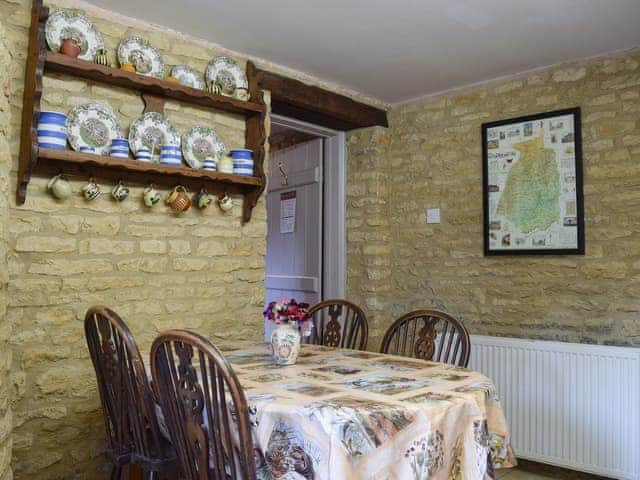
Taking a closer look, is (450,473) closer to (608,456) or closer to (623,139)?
(608,456)

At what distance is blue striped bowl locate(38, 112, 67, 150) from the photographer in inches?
98.5

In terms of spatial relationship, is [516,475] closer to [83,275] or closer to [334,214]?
A: [334,214]

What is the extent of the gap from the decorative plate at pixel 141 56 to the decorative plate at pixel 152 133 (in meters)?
0.22

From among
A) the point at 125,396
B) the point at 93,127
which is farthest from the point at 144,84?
the point at 125,396

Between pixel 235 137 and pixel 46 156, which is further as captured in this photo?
pixel 235 137

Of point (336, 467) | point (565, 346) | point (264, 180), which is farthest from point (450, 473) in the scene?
point (264, 180)

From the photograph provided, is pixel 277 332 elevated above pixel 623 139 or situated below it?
below

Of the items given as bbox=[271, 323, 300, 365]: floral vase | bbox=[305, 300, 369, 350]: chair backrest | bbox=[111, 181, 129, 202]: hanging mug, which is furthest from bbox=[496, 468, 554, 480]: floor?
bbox=[111, 181, 129, 202]: hanging mug

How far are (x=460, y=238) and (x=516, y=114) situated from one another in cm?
90

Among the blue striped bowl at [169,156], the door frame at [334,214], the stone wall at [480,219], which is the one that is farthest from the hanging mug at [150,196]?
the stone wall at [480,219]

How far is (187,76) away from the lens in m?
3.13

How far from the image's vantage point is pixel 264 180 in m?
3.36

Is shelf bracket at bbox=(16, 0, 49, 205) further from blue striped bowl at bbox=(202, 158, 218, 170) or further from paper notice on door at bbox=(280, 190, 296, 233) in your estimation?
paper notice on door at bbox=(280, 190, 296, 233)

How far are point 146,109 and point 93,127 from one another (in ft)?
1.07
